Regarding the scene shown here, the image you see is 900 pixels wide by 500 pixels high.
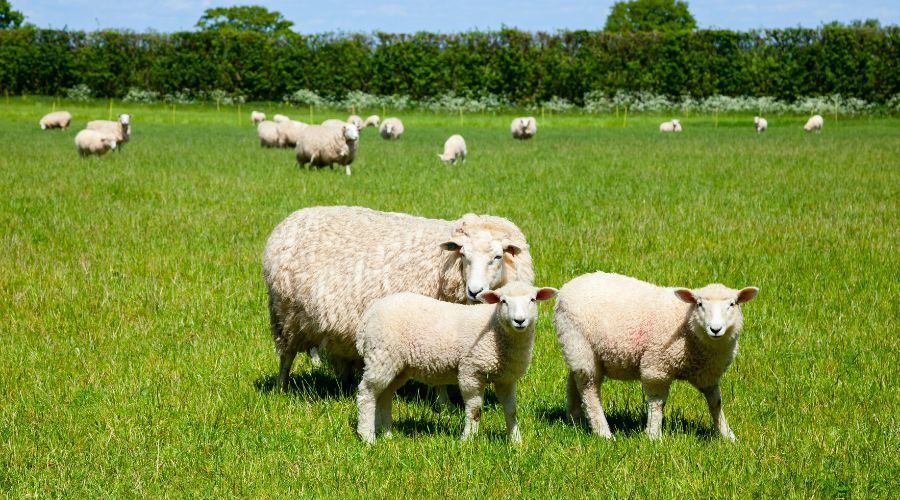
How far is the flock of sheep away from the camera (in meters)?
4.75

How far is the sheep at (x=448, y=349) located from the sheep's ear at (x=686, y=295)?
2.15ft

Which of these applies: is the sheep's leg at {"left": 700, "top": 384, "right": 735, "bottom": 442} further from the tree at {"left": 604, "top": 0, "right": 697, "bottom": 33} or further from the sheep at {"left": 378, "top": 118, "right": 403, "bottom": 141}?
the tree at {"left": 604, "top": 0, "right": 697, "bottom": 33}

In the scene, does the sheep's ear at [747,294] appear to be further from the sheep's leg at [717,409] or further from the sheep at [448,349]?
the sheep at [448,349]

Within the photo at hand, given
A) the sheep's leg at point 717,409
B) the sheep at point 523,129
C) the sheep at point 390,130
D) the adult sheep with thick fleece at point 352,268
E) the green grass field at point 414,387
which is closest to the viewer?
the green grass field at point 414,387

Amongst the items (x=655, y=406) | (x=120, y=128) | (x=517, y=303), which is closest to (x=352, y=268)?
(x=517, y=303)

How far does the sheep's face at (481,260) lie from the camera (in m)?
5.52

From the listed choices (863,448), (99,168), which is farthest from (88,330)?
(99,168)

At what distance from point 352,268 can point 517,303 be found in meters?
2.10

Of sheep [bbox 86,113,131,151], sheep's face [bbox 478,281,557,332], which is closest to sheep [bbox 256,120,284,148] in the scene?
sheep [bbox 86,113,131,151]

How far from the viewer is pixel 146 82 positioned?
172 ft

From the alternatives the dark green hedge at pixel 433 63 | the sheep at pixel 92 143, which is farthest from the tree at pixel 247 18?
the sheep at pixel 92 143

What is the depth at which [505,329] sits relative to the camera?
4.71m

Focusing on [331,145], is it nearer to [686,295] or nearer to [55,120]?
[686,295]

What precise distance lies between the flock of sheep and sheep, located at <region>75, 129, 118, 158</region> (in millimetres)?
18120
